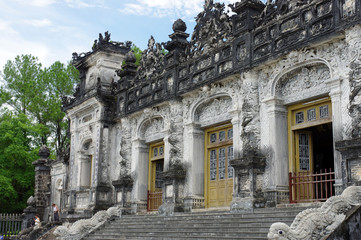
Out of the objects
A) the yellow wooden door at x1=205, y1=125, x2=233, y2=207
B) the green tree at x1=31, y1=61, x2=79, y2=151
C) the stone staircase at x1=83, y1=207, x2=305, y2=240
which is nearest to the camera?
the stone staircase at x1=83, y1=207, x2=305, y2=240

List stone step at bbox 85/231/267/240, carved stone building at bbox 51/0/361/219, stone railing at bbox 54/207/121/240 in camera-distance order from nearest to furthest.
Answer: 1. stone step at bbox 85/231/267/240
2. carved stone building at bbox 51/0/361/219
3. stone railing at bbox 54/207/121/240

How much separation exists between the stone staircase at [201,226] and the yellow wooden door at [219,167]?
1186 mm

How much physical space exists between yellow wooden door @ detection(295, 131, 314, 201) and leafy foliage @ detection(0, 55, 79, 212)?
1953 cm

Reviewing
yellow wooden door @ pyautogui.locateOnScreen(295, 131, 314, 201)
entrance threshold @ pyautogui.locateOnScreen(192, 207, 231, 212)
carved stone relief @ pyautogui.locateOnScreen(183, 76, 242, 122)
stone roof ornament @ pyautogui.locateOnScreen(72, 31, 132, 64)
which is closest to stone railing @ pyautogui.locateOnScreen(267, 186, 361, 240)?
yellow wooden door @ pyautogui.locateOnScreen(295, 131, 314, 201)

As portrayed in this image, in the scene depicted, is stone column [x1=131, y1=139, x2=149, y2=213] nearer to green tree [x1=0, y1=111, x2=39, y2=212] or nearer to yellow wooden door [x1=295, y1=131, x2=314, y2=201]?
yellow wooden door [x1=295, y1=131, x2=314, y2=201]

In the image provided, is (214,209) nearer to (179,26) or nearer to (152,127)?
(152,127)

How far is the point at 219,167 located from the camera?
49.3ft

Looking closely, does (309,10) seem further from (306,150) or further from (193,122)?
(193,122)

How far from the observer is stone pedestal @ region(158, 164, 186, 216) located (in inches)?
600

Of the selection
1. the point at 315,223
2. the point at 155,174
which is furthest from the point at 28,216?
the point at 315,223

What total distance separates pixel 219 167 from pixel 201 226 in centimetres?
321

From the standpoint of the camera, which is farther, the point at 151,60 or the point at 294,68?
the point at 151,60

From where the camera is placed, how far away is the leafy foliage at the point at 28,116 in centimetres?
2819

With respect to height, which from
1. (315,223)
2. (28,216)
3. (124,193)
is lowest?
(28,216)
